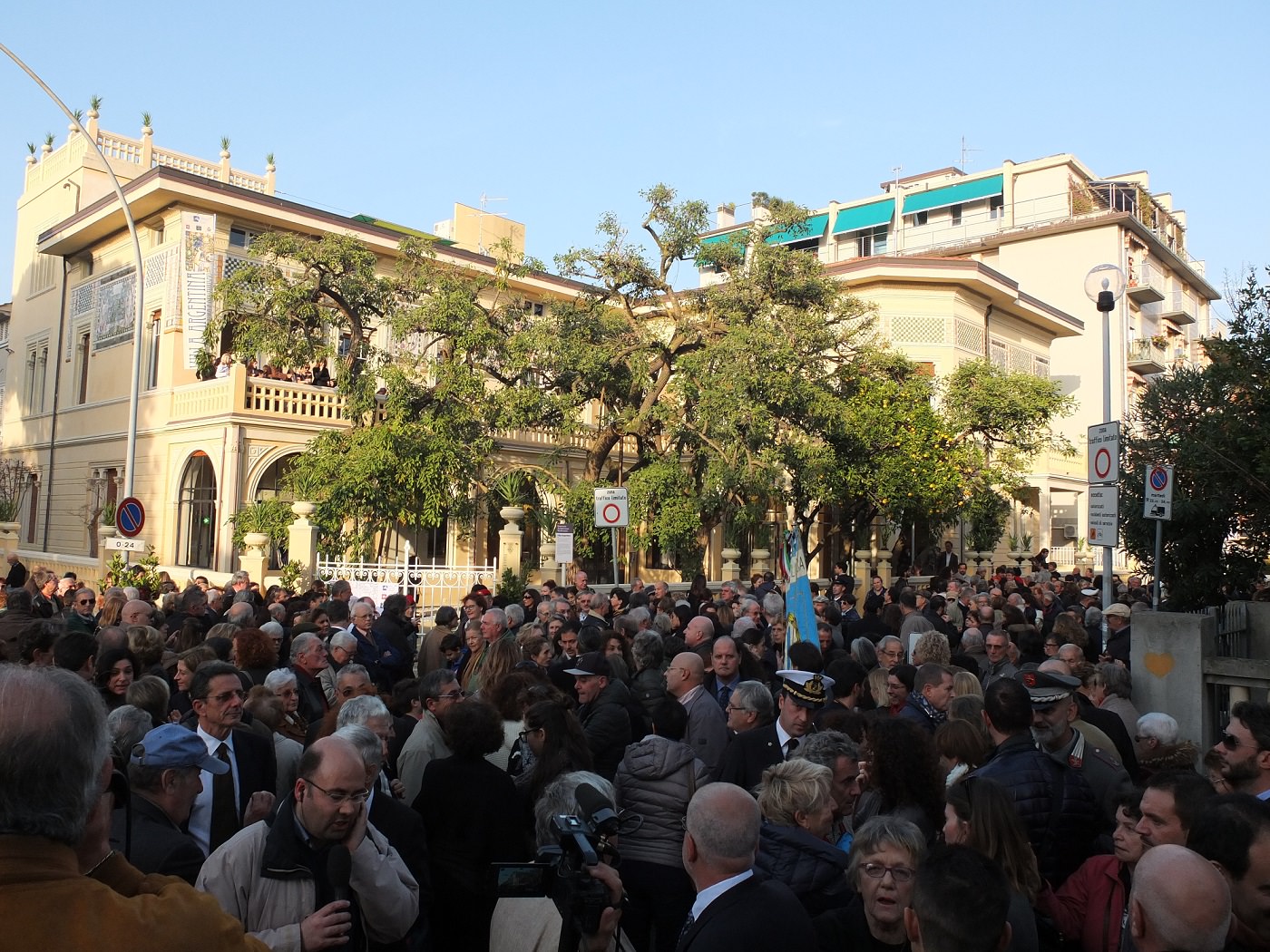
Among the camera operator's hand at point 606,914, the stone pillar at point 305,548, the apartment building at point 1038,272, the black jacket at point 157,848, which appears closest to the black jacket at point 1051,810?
the camera operator's hand at point 606,914

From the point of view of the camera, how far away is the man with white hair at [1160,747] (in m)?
5.46

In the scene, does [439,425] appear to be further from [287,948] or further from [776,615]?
[287,948]

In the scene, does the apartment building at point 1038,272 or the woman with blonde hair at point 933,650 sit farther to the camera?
the apartment building at point 1038,272

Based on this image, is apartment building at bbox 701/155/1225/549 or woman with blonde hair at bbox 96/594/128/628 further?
apartment building at bbox 701/155/1225/549

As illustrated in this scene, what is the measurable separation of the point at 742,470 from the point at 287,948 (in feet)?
69.3

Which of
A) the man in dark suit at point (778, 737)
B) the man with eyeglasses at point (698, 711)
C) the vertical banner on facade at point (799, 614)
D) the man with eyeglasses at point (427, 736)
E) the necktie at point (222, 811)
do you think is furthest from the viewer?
the vertical banner on facade at point (799, 614)

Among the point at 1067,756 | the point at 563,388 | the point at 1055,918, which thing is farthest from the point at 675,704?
the point at 563,388

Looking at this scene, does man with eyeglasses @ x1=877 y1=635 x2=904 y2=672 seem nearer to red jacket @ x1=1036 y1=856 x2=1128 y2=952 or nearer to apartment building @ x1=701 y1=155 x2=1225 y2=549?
red jacket @ x1=1036 y1=856 x2=1128 y2=952

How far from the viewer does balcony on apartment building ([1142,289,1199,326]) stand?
2116 inches

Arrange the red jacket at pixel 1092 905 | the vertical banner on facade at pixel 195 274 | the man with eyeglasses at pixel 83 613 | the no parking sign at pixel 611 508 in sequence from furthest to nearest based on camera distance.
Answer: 1. the vertical banner on facade at pixel 195 274
2. the no parking sign at pixel 611 508
3. the man with eyeglasses at pixel 83 613
4. the red jacket at pixel 1092 905

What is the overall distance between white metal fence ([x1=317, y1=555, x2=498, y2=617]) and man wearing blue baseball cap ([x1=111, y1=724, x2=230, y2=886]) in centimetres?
1435

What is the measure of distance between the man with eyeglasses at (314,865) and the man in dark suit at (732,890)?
3.24ft

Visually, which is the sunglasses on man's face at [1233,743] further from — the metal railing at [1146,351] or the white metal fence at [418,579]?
the metal railing at [1146,351]

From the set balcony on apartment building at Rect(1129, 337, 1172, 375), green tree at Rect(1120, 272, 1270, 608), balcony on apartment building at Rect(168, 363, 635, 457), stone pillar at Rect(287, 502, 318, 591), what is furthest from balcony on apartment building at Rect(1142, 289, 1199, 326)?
stone pillar at Rect(287, 502, 318, 591)
